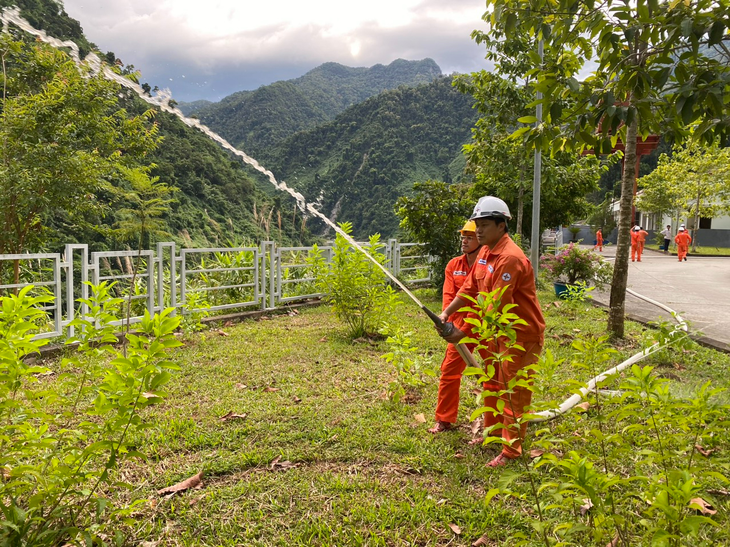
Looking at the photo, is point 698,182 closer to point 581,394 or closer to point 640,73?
point 640,73

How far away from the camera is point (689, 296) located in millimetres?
11695

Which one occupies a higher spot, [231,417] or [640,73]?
[640,73]

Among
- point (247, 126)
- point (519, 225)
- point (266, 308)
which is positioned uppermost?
point (247, 126)

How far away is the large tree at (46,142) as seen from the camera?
8109mm

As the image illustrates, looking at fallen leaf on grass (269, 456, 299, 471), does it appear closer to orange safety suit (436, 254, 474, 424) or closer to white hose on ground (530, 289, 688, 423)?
orange safety suit (436, 254, 474, 424)

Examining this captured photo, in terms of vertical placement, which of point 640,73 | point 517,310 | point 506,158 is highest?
point 506,158

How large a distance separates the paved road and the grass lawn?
8.75 feet

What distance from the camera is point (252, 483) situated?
308 centimetres

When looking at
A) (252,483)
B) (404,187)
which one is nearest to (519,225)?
(252,483)

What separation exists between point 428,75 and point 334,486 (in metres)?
123

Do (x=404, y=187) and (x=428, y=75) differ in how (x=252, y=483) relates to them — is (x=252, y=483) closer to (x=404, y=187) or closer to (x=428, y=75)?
(x=404, y=187)

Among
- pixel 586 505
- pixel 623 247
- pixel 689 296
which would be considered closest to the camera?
pixel 586 505

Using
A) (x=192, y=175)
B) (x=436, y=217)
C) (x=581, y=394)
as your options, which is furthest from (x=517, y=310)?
→ (x=192, y=175)

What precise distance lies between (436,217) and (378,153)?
31.3 metres
